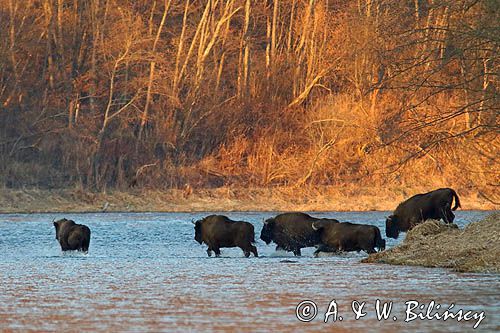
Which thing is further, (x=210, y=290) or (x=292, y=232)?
(x=292, y=232)

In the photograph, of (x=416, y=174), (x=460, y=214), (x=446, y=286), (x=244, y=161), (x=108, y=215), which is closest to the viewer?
(x=446, y=286)

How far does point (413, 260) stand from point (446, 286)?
4.78m

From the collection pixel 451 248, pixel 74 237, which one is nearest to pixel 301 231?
pixel 74 237

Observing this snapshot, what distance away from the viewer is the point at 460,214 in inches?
1837

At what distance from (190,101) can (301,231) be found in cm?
3338

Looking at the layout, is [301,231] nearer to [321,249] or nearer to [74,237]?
[321,249]

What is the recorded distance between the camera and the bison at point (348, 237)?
25.2 m

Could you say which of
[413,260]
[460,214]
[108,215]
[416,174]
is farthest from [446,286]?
[416,174]

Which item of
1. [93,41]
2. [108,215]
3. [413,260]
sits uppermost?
[93,41]

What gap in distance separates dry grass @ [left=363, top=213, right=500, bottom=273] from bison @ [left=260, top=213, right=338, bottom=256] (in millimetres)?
3299

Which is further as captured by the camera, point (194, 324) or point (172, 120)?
point (172, 120)

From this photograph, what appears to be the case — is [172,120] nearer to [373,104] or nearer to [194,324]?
[373,104]

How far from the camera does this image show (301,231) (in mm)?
27359

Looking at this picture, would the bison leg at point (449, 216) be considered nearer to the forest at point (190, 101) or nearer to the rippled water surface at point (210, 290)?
the rippled water surface at point (210, 290)
